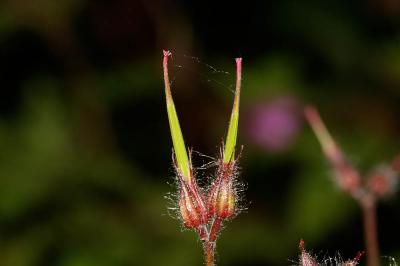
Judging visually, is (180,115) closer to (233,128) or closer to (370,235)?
(370,235)

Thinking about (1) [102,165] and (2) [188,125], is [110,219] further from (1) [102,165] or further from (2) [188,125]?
(2) [188,125]

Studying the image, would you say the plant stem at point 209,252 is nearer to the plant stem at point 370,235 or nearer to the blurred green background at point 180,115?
the plant stem at point 370,235

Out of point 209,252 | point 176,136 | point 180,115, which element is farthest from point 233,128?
point 180,115

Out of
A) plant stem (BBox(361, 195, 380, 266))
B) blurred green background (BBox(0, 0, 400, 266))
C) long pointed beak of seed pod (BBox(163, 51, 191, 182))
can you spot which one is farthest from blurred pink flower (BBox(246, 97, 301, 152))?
long pointed beak of seed pod (BBox(163, 51, 191, 182))

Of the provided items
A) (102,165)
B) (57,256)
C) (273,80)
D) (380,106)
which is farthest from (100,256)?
(380,106)

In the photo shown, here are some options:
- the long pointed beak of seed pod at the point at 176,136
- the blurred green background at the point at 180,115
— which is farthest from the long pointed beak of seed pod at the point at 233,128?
the blurred green background at the point at 180,115

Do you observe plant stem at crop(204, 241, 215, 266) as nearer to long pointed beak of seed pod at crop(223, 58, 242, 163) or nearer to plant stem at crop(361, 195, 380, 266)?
long pointed beak of seed pod at crop(223, 58, 242, 163)
